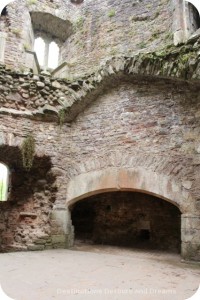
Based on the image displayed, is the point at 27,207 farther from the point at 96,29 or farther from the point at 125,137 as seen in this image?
the point at 96,29

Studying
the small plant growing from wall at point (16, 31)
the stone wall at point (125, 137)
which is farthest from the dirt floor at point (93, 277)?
the small plant growing from wall at point (16, 31)

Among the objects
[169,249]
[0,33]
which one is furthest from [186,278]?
[0,33]

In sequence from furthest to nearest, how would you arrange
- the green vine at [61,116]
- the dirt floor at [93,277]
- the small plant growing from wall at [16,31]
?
the small plant growing from wall at [16,31] → the green vine at [61,116] → the dirt floor at [93,277]

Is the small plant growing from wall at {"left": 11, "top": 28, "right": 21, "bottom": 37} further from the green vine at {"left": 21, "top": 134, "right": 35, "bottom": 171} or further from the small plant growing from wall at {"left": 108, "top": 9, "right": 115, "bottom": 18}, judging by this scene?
the green vine at {"left": 21, "top": 134, "right": 35, "bottom": 171}

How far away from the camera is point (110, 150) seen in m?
5.46

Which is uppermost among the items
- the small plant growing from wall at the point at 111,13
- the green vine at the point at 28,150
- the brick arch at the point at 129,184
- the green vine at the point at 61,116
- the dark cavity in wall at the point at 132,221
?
the small plant growing from wall at the point at 111,13

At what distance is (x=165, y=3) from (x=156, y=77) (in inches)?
177

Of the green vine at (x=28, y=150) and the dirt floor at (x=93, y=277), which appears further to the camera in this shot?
the green vine at (x=28, y=150)

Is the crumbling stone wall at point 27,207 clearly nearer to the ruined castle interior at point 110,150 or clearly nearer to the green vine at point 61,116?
the ruined castle interior at point 110,150

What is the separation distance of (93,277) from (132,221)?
385 cm

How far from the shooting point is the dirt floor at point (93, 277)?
2.74 metres

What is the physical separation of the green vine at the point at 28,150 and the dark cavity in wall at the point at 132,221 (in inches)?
74.2

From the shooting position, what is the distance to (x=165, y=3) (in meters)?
8.34

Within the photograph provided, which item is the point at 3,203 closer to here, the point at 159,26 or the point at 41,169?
the point at 41,169
